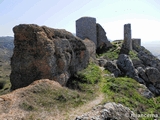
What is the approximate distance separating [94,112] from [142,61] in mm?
29714

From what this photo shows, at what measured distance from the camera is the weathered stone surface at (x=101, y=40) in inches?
1692

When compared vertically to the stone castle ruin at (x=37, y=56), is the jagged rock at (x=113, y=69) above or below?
below

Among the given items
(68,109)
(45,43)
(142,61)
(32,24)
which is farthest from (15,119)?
(142,61)

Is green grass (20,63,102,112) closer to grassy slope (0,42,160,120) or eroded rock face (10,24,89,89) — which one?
grassy slope (0,42,160,120)

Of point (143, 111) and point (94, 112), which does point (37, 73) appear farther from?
point (143, 111)

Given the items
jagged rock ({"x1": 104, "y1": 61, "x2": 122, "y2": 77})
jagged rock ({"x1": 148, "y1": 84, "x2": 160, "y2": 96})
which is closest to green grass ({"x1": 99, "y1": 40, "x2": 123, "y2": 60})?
jagged rock ({"x1": 104, "y1": 61, "x2": 122, "y2": 77})

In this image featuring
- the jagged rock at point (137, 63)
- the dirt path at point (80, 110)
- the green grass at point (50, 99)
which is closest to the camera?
the dirt path at point (80, 110)

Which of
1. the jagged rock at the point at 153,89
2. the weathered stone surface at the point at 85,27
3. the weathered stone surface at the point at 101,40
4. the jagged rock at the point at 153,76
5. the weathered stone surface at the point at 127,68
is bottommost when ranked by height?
the jagged rock at the point at 153,89

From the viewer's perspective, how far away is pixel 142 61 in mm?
39312

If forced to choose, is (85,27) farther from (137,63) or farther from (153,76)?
(153,76)

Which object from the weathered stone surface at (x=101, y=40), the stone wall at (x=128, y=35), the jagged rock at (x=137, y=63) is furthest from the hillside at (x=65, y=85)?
the weathered stone surface at (x=101, y=40)

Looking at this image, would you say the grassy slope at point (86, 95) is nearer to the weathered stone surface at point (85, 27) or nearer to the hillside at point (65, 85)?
the hillside at point (65, 85)

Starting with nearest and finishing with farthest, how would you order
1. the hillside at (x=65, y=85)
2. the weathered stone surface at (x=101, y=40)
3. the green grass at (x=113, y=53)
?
the hillside at (x=65, y=85)
the green grass at (x=113, y=53)
the weathered stone surface at (x=101, y=40)

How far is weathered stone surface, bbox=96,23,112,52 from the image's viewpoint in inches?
1692
